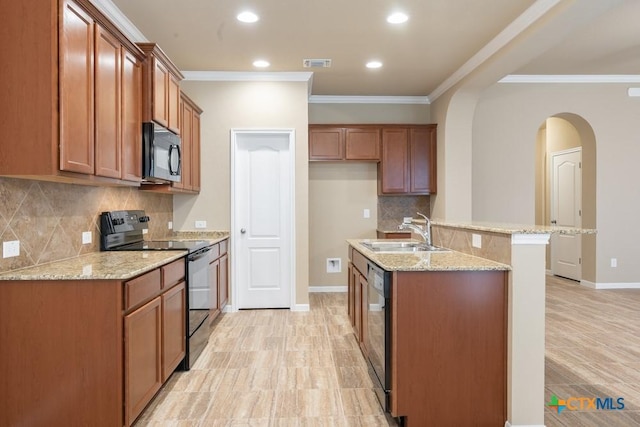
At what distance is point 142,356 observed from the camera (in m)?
2.14

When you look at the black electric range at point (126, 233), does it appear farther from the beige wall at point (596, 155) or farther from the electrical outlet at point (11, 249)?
the beige wall at point (596, 155)

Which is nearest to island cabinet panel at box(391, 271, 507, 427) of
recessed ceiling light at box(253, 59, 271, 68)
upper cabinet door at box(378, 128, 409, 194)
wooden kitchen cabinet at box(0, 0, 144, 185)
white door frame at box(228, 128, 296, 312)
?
wooden kitchen cabinet at box(0, 0, 144, 185)

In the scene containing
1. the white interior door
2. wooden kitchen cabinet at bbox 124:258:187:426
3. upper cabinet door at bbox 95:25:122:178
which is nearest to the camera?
wooden kitchen cabinet at bbox 124:258:187:426

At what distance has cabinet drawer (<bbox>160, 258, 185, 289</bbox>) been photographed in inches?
96.5

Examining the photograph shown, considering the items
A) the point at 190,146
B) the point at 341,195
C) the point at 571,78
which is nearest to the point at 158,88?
the point at 190,146

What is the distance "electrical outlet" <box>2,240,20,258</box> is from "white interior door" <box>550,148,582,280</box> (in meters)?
6.56

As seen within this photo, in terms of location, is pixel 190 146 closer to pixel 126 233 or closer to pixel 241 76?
pixel 241 76

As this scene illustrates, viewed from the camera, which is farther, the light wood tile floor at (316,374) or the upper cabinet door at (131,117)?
the upper cabinet door at (131,117)

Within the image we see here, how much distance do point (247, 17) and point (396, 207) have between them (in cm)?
341

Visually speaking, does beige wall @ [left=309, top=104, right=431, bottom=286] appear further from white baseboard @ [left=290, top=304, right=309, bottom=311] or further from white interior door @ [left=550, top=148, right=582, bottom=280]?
white interior door @ [left=550, top=148, right=582, bottom=280]

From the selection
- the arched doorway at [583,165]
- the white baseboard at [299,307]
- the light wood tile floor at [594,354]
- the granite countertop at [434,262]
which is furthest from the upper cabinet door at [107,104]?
the arched doorway at [583,165]

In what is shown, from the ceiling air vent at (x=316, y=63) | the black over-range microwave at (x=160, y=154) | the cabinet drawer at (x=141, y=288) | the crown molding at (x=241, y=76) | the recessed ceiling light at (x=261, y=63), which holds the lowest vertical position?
the cabinet drawer at (x=141, y=288)

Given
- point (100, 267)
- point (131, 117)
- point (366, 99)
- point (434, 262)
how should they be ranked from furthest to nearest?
1. point (366, 99)
2. point (131, 117)
3. point (434, 262)
4. point (100, 267)

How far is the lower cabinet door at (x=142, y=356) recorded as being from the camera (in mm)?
1956
